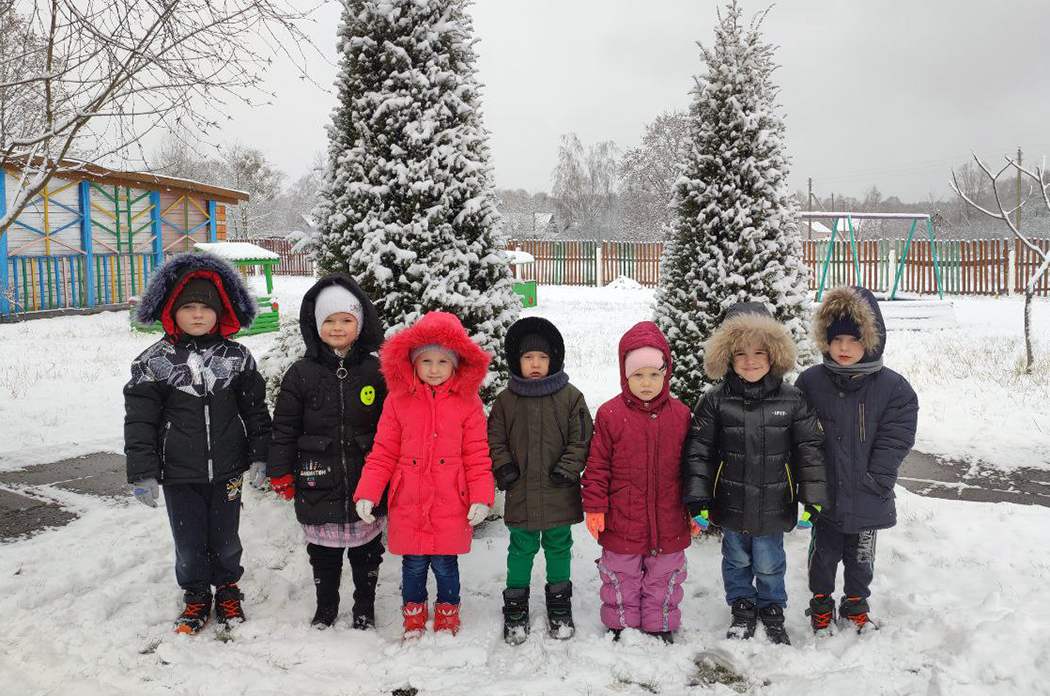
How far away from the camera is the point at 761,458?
353 centimetres

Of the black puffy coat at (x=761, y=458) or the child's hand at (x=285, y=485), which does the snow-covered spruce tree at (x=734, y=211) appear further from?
the child's hand at (x=285, y=485)

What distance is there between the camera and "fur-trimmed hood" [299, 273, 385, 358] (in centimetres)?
378

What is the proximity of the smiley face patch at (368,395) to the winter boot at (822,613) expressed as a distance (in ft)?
8.48

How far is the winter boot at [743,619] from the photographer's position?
3.56 metres

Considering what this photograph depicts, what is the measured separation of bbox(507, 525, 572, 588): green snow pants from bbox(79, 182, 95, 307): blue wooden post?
779 inches

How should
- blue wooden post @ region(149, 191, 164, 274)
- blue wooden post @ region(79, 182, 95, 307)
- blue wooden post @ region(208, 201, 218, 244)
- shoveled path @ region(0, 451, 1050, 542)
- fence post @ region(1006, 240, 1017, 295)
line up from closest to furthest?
1. shoveled path @ region(0, 451, 1050, 542)
2. blue wooden post @ region(79, 182, 95, 307)
3. blue wooden post @ region(149, 191, 164, 274)
4. blue wooden post @ region(208, 201, 218, 244)
5. fence post @ region(1006, 240, 1017, 295)

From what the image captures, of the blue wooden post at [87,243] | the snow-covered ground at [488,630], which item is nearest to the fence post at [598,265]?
the blue wooden post at [87,243]

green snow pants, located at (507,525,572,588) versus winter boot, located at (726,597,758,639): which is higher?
green snow pants, located at (507,525,572,588)

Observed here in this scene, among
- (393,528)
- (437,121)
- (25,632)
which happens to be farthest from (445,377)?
(25,632)

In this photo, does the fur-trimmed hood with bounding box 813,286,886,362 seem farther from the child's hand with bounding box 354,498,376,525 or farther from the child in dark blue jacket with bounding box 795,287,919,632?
the child's hand with bounding box 354,498,376,525

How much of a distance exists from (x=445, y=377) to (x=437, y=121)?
1.88m

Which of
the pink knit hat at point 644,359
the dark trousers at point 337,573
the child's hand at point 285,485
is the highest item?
the pink knit hat at point 644,359

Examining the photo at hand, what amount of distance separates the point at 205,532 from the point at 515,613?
1697 mm

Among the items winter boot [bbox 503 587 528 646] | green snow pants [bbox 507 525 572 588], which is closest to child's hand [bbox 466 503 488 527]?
green snow pants [bbox 507 525 572 588]
